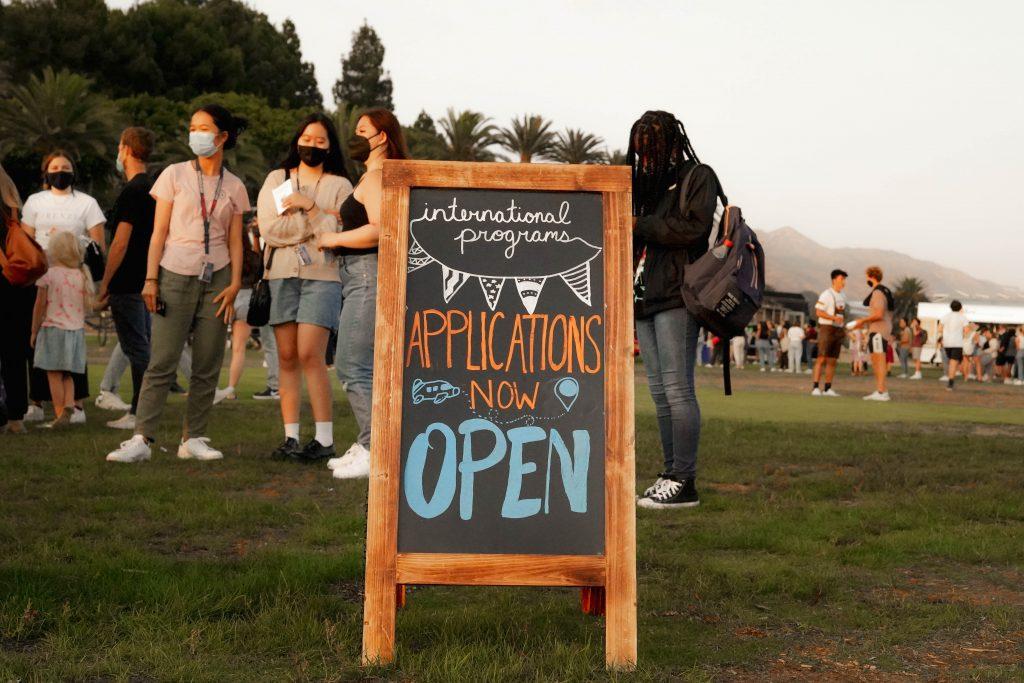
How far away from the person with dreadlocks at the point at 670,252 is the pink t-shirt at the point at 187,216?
270 cm

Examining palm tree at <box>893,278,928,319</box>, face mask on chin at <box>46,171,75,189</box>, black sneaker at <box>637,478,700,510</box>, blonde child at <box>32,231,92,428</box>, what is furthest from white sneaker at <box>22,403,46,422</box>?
palm tree at <box>893,278,928,319</box>

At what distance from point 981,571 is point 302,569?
288 centimetres

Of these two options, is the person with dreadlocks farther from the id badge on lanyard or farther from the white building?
the white building

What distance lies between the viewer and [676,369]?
6.55 m

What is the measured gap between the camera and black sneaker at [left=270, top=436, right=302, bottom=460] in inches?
324

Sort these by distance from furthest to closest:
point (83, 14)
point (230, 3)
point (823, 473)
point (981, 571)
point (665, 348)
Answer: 1. point (230, 3)
2. point (83, 14)
3. point (823, 473)
4. point (665, 348)
5. point (981, 571)

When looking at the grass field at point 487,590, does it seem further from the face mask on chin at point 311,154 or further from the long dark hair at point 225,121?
the long dark hair at point 225,121

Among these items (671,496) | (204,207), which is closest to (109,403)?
(204,207)

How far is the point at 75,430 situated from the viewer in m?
9.70

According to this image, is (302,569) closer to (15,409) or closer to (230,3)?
(15,409)

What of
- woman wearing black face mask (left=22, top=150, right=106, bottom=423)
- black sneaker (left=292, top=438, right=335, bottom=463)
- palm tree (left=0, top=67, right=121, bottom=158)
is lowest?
black sneaker (left=292, top=438, right=335, bottom=463)

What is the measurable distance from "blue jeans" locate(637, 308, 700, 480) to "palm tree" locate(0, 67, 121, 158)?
188 ft

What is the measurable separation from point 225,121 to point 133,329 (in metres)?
2.76

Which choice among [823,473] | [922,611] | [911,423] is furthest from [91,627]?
[911,423]
